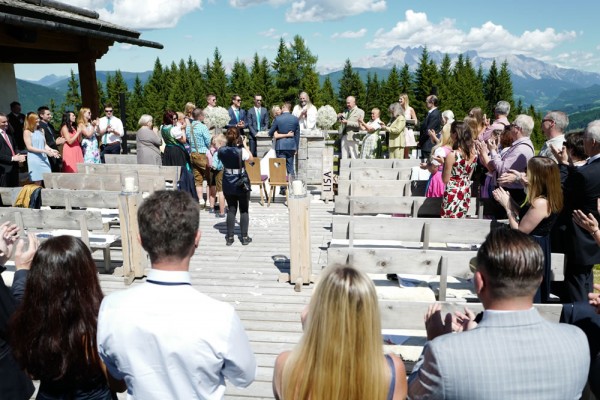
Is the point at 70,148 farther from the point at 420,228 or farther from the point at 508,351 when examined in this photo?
the point at 508,351

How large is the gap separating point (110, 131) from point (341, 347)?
39.2 ft

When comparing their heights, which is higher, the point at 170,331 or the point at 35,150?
the point at 35,150

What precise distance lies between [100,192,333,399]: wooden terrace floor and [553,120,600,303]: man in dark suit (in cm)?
272

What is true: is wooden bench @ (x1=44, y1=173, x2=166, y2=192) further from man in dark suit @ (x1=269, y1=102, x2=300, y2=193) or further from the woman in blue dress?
man in dark suit @ (x1=269, y1=102, x2=300, y2=193)

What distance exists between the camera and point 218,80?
5278 centimetres

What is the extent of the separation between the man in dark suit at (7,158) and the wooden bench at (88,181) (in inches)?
51.7

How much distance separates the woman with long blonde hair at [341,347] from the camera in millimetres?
1969

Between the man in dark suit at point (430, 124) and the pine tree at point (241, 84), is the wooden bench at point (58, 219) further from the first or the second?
the pine tree at point (241, 84)

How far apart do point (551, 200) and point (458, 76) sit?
5340cm

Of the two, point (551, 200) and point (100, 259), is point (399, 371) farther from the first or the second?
point (100, 259)

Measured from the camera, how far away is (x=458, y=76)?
5359 centimetres

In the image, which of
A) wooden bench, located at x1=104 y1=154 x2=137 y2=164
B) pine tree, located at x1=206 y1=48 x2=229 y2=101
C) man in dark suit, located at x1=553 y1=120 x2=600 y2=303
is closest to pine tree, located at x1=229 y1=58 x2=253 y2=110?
pine tree, located at x1=206 y1=48 x2=229 y2=101

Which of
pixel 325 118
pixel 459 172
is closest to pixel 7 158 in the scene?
pixel 325 118

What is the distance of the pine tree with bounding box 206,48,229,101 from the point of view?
51625 millimetres
